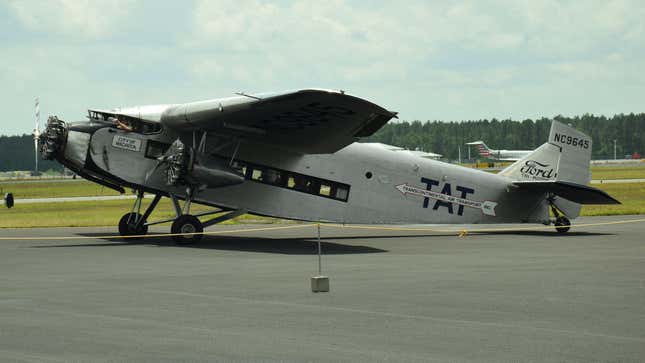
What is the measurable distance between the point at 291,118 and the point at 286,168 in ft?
9.14

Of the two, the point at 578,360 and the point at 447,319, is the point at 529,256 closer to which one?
the point at 447,319

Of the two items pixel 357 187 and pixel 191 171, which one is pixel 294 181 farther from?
Answer: pixel 191 171

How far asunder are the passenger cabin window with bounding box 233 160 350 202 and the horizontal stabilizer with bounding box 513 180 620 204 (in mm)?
5943

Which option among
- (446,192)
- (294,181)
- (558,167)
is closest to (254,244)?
(294,181)

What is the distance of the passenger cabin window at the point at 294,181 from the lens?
2330 centimetres

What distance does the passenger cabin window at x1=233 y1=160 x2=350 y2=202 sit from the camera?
23.3 metres

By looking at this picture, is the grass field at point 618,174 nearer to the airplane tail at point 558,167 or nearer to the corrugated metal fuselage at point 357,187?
the airplane tail at point 558,167

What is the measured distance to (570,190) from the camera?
84.3ft

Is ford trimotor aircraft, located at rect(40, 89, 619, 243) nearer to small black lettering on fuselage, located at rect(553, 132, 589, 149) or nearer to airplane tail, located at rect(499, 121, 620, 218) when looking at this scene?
airplane tail, located at rect(499, 121, 620, 218)

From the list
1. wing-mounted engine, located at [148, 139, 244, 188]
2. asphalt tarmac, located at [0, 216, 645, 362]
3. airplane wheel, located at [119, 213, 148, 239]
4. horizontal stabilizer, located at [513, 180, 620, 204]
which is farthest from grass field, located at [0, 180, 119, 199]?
asphalt tarmac, located at [0, 216, 645, 362]

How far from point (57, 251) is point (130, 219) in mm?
3910

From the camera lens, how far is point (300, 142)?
74.8 ft

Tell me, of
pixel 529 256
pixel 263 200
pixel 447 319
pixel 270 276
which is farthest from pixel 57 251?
pixel 447 319

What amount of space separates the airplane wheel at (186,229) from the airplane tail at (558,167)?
10.0 meters
